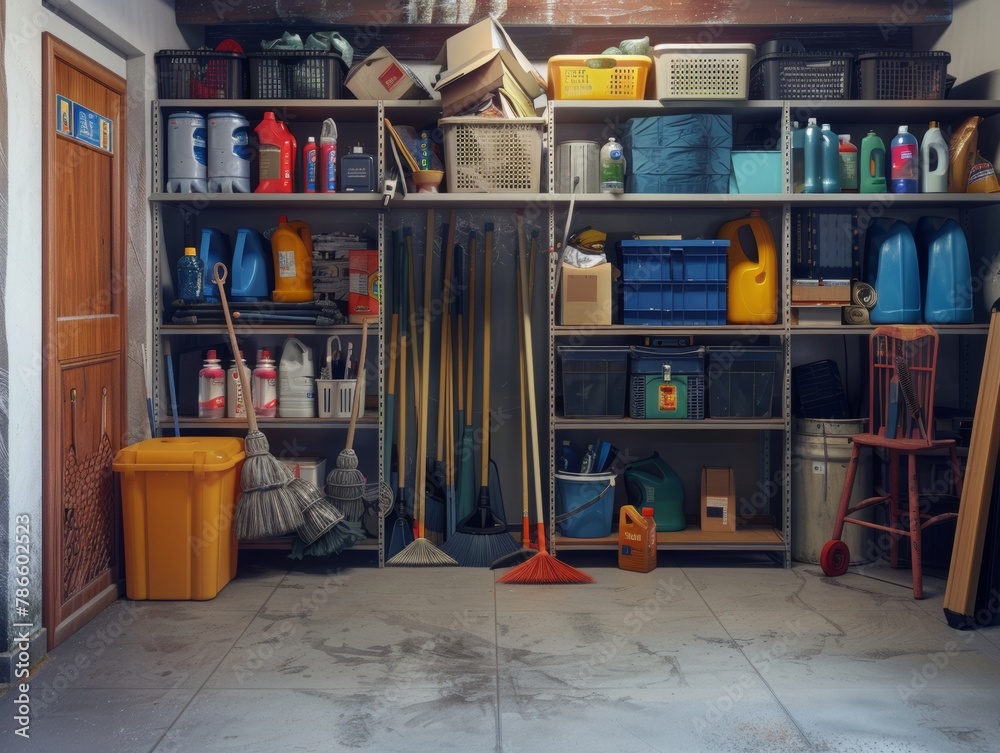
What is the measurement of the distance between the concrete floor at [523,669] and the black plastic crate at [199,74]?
2233 mm

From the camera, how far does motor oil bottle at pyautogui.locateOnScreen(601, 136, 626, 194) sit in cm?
450

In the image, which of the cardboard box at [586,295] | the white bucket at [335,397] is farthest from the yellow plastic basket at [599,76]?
the white bucket at [335,397]

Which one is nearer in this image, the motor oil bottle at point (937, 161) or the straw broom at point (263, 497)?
the straw broom at point (263, 497)

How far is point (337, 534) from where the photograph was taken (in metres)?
4.42

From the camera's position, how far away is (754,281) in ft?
15.3

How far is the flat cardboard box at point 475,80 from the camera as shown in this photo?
4340 millimetres

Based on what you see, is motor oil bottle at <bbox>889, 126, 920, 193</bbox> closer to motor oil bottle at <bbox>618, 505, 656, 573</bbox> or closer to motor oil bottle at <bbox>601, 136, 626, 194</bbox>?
motor oil bottle at <bbox>601, 136, 626, 194</bbox>

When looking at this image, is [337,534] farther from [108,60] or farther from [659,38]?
[659,38]

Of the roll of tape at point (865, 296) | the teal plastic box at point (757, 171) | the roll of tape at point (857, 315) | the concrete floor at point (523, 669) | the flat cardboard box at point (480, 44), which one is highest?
the flat cardboard box at point (480, 44)

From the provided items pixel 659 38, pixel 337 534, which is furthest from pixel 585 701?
pixel 659 38

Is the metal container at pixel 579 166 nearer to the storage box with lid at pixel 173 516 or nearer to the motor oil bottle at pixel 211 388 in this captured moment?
the motor oil bottle at pixel 211 388

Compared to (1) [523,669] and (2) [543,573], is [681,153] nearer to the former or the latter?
(2) [543,573]

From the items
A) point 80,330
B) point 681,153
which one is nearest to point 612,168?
point 681,153

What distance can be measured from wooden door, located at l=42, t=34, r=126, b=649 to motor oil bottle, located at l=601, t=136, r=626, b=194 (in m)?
2.14
